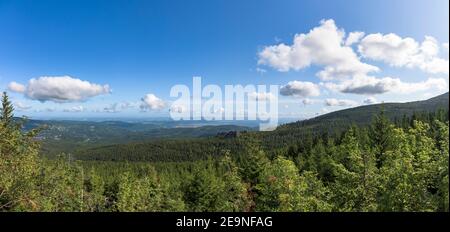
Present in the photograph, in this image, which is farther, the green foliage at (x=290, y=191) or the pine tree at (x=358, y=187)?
the green foliage at (x=290, y=191)

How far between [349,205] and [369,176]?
1.31 meters

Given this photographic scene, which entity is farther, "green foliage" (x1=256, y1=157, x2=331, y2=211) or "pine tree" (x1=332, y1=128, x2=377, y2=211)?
"green foliage" (x1=256, y1=157, x2=331, y2=211)

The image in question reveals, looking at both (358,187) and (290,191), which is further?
(290,191)

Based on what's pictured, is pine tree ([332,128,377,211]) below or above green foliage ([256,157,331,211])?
above

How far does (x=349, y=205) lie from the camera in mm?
13805

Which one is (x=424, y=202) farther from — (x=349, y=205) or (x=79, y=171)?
(x=79, y=171)

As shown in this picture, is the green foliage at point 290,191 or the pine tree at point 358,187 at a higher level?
the pine tree at point 358,187

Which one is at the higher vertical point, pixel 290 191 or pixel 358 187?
pixel 358 187
